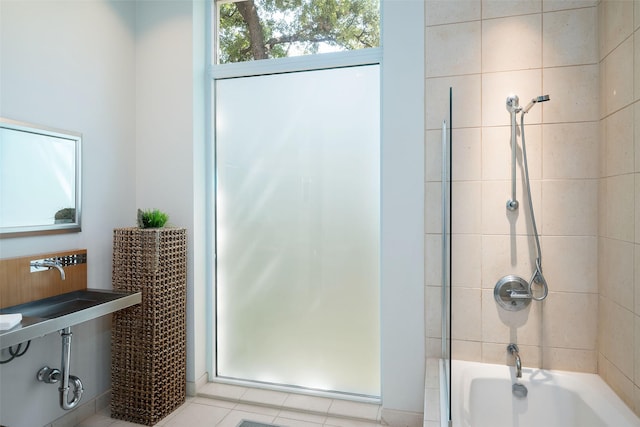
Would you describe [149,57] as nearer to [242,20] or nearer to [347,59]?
[242,20]

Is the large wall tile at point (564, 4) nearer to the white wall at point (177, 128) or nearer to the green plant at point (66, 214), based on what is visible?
the white wall at point (177, 128)

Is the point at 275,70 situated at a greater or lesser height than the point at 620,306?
greater

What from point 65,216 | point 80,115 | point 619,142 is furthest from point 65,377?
point 619,142

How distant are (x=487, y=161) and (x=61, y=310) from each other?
7.43ft

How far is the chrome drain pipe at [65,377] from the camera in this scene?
1.79m

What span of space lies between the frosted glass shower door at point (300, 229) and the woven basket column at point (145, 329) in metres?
→ 0.45

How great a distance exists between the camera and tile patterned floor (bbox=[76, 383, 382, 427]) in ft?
6.91

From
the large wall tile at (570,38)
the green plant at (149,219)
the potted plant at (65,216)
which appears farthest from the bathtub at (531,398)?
the potted plant at (65,216)

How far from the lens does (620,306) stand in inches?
64.1

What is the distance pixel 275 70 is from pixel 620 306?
2.25 m

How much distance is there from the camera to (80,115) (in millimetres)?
2115

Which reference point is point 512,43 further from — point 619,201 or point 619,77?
point 619,201

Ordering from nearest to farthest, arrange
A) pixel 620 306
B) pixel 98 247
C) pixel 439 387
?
pixel 620 306 < pixel 439 387 < pixel 98 247

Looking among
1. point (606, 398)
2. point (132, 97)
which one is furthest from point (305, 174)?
point (606, 398)
